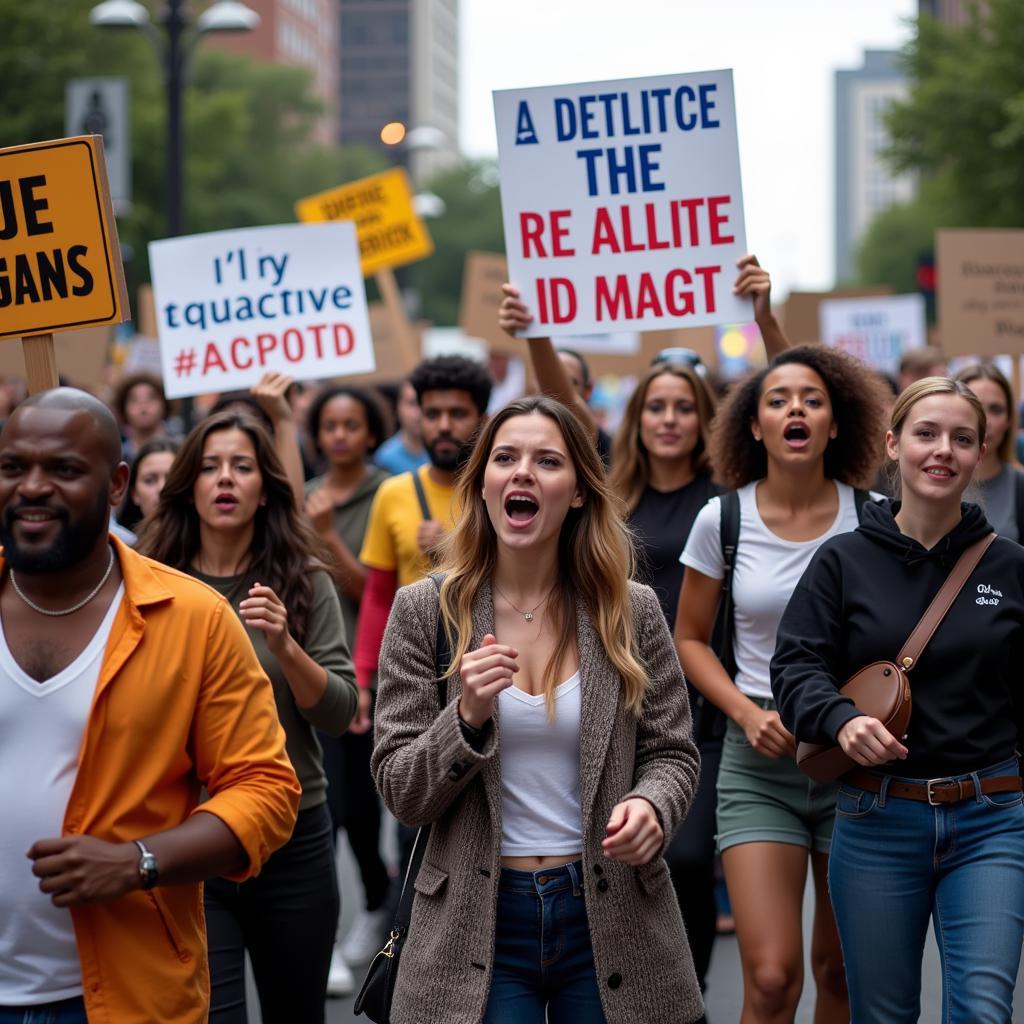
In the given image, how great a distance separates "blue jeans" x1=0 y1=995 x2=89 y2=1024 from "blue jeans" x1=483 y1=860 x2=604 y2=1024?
0.84 metres

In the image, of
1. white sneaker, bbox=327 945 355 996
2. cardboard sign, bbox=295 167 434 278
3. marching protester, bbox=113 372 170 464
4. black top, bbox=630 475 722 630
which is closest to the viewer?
Result: black top, bbox=630 475 722 630

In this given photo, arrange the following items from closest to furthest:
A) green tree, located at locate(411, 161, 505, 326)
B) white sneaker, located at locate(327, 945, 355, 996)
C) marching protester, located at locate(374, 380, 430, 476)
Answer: white sneaker, located at locate(327, 945, 355, 996) < marching protester, located at locate(374, 380, 430, 476) < green tree, located at locate(411, 161, 505, 326)

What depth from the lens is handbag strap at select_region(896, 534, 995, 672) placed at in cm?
412

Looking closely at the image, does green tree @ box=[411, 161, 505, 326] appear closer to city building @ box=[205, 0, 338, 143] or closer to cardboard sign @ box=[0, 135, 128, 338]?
city building @ box=[205, 0, 338, 143]

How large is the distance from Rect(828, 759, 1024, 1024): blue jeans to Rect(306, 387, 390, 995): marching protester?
2348 millimetres

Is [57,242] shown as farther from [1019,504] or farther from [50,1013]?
[1019,504]

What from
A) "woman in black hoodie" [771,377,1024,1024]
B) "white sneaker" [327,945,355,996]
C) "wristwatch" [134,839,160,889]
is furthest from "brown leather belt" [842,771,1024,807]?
"white sneaker" [327,945,355,996]

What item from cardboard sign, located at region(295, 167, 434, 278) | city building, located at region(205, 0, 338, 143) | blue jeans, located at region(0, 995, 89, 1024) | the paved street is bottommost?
the paved street

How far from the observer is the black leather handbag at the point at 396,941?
3684mm

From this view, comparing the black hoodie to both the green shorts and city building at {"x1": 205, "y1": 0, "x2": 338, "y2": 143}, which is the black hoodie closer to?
the green shorts

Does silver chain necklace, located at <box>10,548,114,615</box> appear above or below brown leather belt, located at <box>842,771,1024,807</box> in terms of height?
above

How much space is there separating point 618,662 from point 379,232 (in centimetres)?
819

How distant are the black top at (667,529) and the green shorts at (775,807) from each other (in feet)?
2.80

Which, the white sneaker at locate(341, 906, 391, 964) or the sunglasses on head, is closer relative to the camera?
the sunglasses on head
